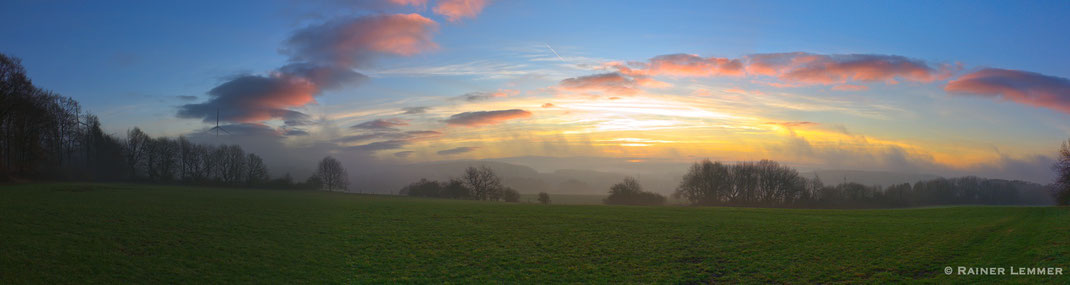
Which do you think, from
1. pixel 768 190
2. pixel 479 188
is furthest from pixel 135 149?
pixel 768 190

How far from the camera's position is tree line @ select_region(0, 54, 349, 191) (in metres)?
66.7

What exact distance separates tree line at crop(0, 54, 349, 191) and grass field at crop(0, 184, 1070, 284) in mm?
43049

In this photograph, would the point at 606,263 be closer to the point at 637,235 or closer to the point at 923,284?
the point at 637,235

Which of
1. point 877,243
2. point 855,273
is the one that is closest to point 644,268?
point 855,273

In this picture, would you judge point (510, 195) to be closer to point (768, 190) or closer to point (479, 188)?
point (479, 188)

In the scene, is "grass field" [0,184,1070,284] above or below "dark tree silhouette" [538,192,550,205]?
above

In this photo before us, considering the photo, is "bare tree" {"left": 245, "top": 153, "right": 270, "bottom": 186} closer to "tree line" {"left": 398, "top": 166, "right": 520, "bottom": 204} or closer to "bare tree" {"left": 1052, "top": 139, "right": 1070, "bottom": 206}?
"tree line" {"left": 398, "top": 166, "right": 520, "bottom": 204}

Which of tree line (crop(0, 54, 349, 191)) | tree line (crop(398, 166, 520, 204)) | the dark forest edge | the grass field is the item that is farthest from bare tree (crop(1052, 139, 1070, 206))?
tree line (crop(0, 54, 349, 191))

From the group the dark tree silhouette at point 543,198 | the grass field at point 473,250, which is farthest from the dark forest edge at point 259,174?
the grass field at point 473,250

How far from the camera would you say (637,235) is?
1347 inches

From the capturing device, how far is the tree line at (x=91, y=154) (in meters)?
66.7

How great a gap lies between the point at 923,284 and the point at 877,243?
36.5 ft

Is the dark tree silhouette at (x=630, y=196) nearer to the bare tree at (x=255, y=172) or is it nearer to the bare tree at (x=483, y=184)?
the bare tree at (x=483, y=184)

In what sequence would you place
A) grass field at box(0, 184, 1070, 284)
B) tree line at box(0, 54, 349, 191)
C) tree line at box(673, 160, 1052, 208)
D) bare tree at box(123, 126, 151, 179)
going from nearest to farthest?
grass field at box(0, 184, 1070, 284)
tree line at box(0, 54, 349, 191)
bare tree at box(123, 126, 151, 179)
tree line at box(673, 160, 1052, 208)
